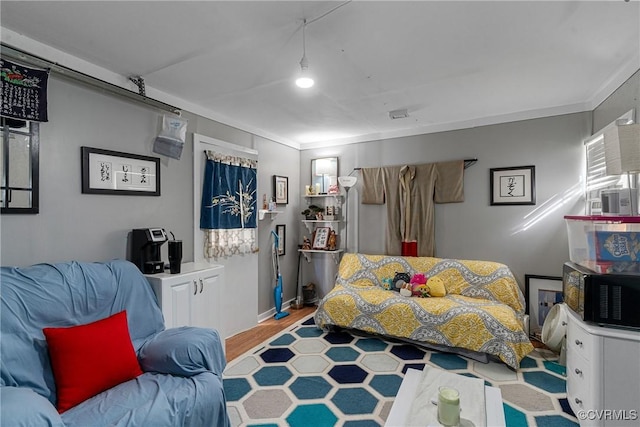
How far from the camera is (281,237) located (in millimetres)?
4383

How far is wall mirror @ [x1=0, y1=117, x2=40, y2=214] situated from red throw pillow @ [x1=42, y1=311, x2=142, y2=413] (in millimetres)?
872

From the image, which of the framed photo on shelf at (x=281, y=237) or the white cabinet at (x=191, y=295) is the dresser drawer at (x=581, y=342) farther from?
the framed photo on shelf at (x=281, y=237)

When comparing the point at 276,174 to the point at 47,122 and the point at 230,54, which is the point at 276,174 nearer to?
the point at 230,54

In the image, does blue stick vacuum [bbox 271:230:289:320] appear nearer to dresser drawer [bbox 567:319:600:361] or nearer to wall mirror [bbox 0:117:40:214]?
wall mirror [bbox 0:117:40:214]

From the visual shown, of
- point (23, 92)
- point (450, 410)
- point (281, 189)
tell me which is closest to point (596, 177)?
point (450, 410)

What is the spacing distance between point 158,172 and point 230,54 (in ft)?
4.21

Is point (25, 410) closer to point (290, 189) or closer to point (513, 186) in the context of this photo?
point (290, 189)

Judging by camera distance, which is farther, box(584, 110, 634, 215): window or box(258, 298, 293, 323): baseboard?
box(258, 298, 293, 323): baseboard

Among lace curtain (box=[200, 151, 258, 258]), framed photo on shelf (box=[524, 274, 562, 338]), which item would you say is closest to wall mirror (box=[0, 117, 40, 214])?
lace curtain (box=[200, 151, 258, 258])

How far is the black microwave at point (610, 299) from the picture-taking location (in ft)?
5.95

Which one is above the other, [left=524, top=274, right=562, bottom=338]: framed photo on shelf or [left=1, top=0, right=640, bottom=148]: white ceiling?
[left=1, top=0, right=640, bottom=148]: white ceiling

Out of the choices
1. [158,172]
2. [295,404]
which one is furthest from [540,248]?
[158,172]

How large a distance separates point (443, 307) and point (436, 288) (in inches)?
14.2

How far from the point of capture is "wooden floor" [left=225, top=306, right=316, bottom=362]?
10.5ft
